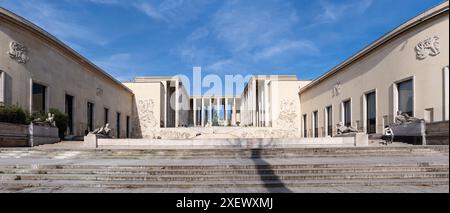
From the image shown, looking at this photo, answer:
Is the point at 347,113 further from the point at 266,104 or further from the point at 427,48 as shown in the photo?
the point at 266,104

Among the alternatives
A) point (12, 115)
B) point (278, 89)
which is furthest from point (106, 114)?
point (278, 89)

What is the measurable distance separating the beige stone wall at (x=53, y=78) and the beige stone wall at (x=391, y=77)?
24.1 meters

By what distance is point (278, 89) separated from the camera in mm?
46812

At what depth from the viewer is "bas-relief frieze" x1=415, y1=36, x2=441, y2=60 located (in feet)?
61.4

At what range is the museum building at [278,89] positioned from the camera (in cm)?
2131

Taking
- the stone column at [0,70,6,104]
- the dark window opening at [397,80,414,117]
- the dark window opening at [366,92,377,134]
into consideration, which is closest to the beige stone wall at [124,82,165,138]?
the stone column at [0,70,6,104]

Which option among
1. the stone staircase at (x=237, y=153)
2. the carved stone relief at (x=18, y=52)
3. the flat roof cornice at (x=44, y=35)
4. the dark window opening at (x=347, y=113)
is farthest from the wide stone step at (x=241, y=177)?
the dark window opening at (x=347, y=113)

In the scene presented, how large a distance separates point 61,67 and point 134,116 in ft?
63.4

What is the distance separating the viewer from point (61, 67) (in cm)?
2906

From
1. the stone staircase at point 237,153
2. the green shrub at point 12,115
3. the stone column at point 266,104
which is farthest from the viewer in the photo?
the stone column at point 266,104

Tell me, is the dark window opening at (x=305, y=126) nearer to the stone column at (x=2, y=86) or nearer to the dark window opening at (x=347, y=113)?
the dark window opening at (x=347, y=113)

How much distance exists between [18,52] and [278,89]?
31664 millimetres
